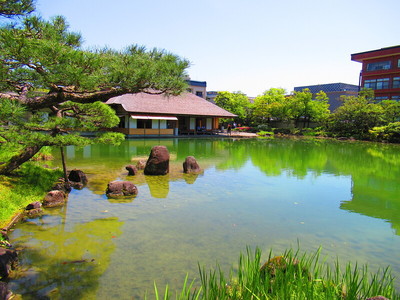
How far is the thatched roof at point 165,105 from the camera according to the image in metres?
24.0

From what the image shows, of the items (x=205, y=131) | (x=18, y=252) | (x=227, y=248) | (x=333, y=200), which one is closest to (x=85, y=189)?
(x=18, y=252)

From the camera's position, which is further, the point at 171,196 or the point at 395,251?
the point at 171,196

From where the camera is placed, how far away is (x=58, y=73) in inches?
153

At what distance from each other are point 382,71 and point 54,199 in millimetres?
35929

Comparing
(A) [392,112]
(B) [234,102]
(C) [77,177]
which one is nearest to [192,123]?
(B) [234,102]

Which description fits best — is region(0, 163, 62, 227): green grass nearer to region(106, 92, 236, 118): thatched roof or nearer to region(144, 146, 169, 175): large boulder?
region(144, 146, 169, 175): large boulder

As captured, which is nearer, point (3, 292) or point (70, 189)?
point (3, 292)

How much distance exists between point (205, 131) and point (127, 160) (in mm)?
17108

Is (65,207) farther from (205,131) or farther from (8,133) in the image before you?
(205,131)

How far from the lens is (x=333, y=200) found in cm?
770

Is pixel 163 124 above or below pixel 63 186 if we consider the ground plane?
above

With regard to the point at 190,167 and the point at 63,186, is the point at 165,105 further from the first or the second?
the point at 63,186

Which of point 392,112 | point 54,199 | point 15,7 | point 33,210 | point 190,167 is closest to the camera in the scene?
point 15,7

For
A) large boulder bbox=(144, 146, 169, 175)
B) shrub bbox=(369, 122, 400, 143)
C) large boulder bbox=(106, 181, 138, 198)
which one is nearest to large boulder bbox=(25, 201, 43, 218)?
large boulder bbox=(106, 181, 138, 198)
